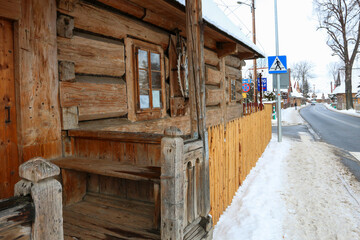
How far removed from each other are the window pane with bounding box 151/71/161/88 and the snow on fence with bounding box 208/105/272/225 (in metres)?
1.47

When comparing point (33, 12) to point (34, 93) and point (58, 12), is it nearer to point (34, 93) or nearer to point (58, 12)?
point (58, 12)

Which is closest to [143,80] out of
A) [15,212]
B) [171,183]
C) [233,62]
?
[171,183]

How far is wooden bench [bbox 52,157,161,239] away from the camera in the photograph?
2287 mm

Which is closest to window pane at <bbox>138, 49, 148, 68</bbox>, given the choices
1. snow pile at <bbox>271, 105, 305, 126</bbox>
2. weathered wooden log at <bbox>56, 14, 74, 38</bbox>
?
weathered wooden log at <bbox>56, 14, 74, 38</bbox>

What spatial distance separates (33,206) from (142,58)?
3.55 m

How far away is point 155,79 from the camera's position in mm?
4836

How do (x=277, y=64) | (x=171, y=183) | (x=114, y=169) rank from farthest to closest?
1. (x=277, y=64)
2. (x=114, y=169)
3. (x=171, y=183)

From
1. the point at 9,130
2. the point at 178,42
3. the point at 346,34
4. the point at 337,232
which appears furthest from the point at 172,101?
the point at 346,34

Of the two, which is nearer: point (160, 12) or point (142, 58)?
point (142, 58)

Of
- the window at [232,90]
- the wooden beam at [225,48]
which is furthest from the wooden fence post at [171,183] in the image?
the window at [232,90]

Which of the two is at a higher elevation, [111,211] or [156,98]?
[156,98]

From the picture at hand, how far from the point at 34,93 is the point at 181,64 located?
3247 mm

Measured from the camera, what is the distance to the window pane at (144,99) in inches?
175

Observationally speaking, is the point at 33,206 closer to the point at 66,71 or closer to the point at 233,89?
the point at 66,71
